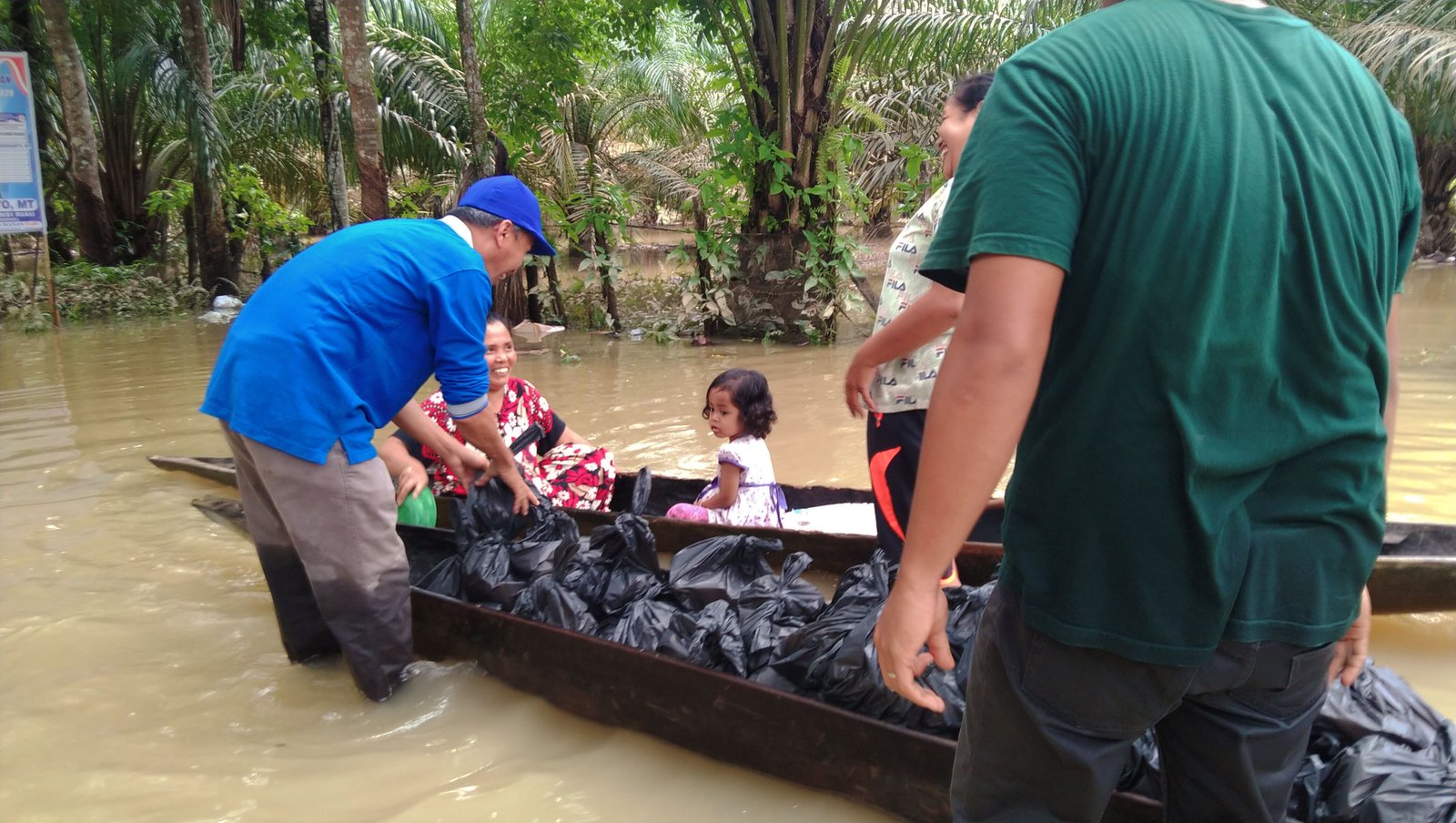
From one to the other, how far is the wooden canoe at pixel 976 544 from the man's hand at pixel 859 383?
63 cm

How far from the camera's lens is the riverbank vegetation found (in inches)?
365

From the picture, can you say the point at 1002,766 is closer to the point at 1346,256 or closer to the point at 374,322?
the point at 1346,256

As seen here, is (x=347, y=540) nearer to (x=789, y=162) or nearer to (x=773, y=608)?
(x=773, y=608)

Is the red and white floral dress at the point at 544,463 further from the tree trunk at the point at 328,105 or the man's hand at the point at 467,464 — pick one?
the tree trunk at the point at 328,105

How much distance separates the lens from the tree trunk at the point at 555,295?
1066 centimetres

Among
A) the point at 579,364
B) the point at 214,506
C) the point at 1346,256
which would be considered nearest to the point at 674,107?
the point at 579,364

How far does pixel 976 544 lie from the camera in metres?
3.54

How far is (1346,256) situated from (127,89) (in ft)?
55.3

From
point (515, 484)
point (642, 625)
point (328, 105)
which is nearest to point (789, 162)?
point (328, 105)

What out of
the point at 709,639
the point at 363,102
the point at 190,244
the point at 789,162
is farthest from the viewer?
the point at 190,244

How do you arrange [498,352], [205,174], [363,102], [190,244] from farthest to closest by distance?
[190,244] → [205,174] → [363,102] → [498,352]

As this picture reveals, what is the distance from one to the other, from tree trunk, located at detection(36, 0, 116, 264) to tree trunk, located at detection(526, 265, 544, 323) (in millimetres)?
5668

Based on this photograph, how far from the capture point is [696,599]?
10.6 ft

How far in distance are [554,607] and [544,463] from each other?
140cm
